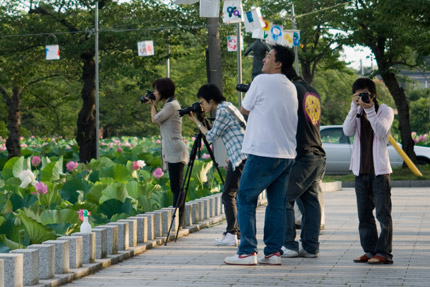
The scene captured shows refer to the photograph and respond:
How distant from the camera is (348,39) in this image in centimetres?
2914

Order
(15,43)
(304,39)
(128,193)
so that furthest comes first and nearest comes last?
(304,39) → (15,43) → (128,193)

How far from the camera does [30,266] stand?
256 inches

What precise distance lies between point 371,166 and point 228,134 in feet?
5.10

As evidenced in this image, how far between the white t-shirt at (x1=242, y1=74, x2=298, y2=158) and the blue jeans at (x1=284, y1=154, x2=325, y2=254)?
45 centimetres

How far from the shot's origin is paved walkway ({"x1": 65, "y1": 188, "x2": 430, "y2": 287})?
691 centimetres

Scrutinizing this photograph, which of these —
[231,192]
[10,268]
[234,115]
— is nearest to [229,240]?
[231,192]

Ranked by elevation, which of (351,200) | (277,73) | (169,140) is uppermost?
(277,73)

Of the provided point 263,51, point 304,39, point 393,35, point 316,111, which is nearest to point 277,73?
point 316,111

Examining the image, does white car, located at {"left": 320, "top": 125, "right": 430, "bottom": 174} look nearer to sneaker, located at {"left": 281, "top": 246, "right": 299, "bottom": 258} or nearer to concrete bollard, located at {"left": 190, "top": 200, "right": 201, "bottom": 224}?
concrete bollard, located at {"left": 190, "top": 200, "right": 201, "bottom": 224}

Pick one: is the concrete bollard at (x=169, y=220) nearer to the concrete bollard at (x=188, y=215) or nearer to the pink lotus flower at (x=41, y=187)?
the concrete bollard at (x=188, y=215)

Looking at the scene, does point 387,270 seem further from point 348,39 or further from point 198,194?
point 348,39

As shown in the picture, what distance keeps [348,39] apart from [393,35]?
447 centimetres

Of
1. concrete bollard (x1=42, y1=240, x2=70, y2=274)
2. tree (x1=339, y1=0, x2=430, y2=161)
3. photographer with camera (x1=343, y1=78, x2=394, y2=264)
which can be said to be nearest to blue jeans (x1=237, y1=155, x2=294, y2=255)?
photographer with camera (x1=343, y1=78, x2=394, y2=264)

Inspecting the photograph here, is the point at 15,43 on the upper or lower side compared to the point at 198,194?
upper
